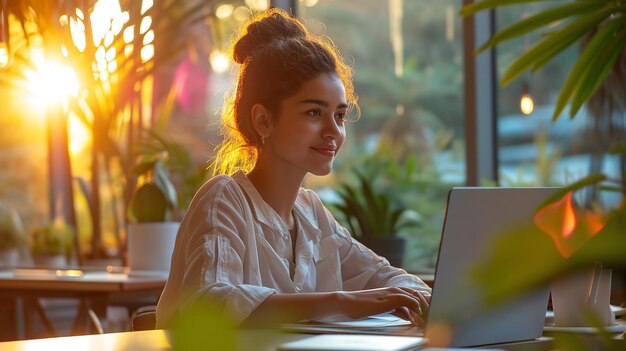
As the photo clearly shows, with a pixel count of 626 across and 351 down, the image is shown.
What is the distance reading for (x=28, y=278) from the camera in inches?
133

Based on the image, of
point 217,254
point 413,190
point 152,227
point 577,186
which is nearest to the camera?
point 577,186

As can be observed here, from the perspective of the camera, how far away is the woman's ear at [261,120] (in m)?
2.23

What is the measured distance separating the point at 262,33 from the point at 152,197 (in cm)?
139

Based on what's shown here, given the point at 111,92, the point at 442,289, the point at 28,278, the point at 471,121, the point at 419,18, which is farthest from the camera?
the point at 419,18

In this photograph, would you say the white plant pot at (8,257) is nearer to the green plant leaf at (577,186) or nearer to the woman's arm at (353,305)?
the woman's arm at (353,305)

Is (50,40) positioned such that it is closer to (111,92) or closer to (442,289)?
(111,92)

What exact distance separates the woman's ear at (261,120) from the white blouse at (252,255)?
13cm

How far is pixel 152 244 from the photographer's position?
3.48 metres

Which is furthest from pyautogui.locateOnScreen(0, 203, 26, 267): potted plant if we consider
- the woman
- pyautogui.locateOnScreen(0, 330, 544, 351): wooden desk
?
pyautogui.locateOnScreen(0, 330, 544, 351): wooden desk

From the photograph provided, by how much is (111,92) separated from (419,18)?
73.0 inches

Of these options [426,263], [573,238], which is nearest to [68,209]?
[426,263]

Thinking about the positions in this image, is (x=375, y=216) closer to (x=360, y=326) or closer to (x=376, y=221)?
(x=376, y=221)

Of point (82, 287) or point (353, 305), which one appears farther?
point (82, 287)

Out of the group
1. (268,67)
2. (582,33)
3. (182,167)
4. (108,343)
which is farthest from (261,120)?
(182,167)
